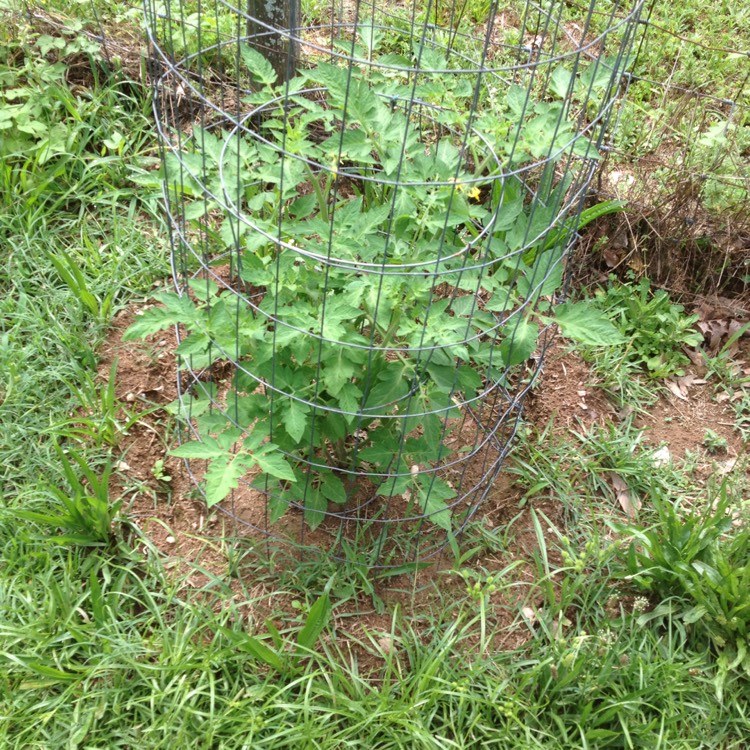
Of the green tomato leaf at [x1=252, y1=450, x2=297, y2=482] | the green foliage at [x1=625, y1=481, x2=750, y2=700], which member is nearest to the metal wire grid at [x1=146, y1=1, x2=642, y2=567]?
the green tomato leaf at [x1=252, y1=450, x2=297, y2=482]

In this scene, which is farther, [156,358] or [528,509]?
[156,358]

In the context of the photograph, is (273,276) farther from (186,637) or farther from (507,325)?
(186,637)

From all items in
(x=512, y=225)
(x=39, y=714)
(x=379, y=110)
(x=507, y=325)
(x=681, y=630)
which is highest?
(x=379, y=110)

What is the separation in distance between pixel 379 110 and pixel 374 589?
1.40 m

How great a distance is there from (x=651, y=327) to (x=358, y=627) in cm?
176

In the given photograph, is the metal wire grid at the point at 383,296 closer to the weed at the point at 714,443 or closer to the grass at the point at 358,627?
the grass at the point at 358,627

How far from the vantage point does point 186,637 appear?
224cm

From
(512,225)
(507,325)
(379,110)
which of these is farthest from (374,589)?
(379,110)

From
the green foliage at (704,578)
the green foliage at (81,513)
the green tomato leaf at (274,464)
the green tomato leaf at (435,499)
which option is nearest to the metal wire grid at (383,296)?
the green tomato leaf at (435,499)

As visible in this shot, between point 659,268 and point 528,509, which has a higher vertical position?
point 659,268

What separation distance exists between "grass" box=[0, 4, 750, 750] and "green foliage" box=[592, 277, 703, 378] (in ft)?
1.55

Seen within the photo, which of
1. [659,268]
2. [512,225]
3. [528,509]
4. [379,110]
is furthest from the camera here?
[659,268]

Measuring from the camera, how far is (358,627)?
2398 mm

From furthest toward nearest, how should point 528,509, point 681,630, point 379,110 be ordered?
point 528,509, point 681,630, point 379,110
